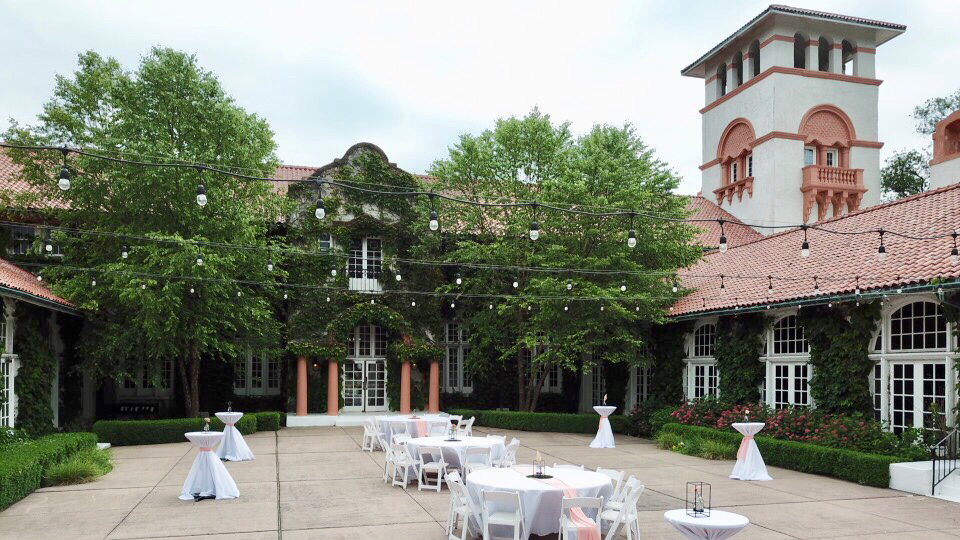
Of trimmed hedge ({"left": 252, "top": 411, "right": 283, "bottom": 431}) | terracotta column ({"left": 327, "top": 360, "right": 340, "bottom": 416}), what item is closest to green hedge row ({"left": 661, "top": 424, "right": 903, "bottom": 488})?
terracotta column ({"left": 327, "top": 360, "right": 340, "bottom": 416})

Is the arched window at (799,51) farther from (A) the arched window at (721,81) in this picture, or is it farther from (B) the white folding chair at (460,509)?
(B) the white folding chair at (460,509)

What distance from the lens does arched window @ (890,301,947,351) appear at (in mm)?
14086

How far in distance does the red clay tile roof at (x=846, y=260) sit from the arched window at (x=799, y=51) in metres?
12.5

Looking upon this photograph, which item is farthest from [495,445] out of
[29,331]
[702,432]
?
[29,331]

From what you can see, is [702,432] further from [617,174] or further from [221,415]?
[221,415]

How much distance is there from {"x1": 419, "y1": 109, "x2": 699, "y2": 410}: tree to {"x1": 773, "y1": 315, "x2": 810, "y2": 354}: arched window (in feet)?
11.2

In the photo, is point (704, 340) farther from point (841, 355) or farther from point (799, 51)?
point (799, 51)

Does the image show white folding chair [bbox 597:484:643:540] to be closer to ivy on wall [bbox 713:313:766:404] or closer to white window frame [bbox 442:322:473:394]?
ivy on wall [bbox 713:313:766:404]

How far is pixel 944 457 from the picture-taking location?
1270cm

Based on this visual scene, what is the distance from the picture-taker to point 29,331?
18.0 metres

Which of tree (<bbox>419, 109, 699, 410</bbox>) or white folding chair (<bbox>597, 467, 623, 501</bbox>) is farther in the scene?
tree (<bbox>419, 109, 699, 410</bbox>)

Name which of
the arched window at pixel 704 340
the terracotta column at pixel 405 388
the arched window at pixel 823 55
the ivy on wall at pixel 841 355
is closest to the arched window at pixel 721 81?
the arched window at pixel 823 55

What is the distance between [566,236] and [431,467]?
35.1ft

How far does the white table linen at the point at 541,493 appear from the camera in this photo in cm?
902
